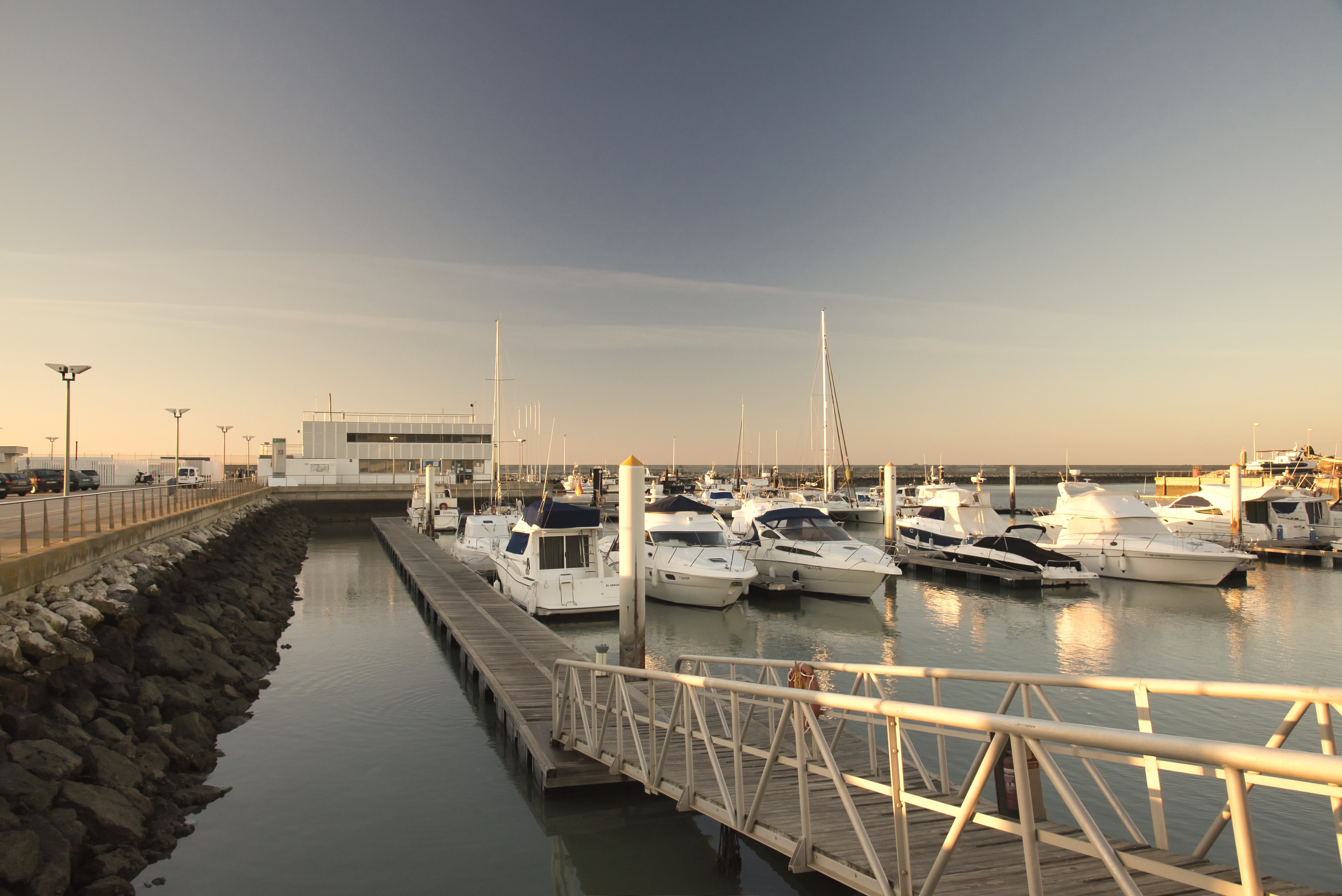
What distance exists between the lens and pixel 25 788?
730cm

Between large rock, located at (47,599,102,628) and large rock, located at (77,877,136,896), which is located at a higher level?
large rock, located at (47,599,102,628)

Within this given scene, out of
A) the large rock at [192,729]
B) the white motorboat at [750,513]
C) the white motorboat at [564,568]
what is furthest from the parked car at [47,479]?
the white motorboat at [750,513]

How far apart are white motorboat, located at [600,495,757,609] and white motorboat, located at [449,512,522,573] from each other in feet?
24.7

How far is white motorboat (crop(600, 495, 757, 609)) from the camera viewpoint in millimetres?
21781

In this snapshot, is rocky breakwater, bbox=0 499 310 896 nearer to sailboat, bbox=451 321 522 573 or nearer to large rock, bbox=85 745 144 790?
large rock, bbox=85 745 144 790

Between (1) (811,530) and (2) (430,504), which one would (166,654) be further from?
(2) (430,504)

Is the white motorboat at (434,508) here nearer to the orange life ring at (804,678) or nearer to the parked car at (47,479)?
the parked car at (47,479)

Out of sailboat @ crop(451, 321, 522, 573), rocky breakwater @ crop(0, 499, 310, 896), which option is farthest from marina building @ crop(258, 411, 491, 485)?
rocky breakwater @ crop(0, 499, 310, 896)

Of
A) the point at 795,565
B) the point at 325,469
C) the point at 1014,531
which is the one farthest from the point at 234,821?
the point at 325,469

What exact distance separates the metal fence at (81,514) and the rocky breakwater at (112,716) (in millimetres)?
895

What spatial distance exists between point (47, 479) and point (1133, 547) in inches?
2042

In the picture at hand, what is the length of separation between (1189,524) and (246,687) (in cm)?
4040

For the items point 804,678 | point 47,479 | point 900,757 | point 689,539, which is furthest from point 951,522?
point 47,479

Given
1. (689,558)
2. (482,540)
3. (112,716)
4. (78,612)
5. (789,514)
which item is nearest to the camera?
(112,716)
